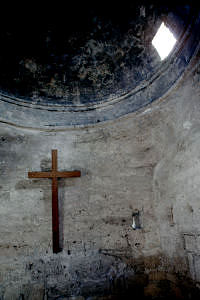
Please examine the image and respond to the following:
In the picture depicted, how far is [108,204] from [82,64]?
10.6 ft

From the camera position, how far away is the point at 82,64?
4906 mm

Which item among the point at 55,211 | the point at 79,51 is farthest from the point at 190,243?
the point at 79,51

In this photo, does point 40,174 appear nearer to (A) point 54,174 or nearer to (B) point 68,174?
(A) point 54,174

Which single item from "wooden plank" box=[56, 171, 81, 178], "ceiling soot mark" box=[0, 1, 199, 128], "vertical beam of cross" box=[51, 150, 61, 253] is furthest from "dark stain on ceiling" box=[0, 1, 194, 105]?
"wooden plank" box=[56, 171, 81, 178]

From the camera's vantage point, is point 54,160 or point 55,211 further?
point 54,160

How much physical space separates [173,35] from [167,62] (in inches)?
17.9

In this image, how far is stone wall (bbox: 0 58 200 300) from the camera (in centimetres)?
341

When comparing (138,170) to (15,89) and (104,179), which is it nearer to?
(104,179)

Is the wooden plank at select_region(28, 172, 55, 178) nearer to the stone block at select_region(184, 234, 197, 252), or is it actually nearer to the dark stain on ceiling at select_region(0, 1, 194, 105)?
the dark stain on ceiling at select_region(0, 1, 194, 105)

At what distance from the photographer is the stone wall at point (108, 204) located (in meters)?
3.41

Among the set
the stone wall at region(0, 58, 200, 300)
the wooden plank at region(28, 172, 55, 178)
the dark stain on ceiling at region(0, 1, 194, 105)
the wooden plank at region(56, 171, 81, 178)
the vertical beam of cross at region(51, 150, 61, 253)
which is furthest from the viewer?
the dark stain on ceiling at region(0, 1, 194, 105)

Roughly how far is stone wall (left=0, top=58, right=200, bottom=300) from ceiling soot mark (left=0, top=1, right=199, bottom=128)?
1.44ft

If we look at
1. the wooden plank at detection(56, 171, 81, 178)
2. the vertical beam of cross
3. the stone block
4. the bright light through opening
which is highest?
the bright light through opening

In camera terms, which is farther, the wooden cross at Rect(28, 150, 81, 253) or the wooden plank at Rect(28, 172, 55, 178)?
the wooden plank at Rect(28, 172, 55, 178)
